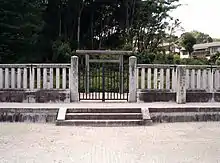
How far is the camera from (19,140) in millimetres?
6656

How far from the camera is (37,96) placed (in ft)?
34.0

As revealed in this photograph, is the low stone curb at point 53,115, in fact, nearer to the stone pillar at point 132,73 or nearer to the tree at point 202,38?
the stone pillar at point 132,73

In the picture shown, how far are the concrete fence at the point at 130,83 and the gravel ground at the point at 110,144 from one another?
6.31 ft

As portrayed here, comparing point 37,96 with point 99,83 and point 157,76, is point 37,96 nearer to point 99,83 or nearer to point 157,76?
point 99,83

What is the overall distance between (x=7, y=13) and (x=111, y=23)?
996cm

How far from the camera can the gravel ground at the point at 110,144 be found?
537 cm

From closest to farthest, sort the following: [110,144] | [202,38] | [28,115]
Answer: [110,144]
[28,115]
[202,38]

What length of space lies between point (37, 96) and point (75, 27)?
13891 millimetres

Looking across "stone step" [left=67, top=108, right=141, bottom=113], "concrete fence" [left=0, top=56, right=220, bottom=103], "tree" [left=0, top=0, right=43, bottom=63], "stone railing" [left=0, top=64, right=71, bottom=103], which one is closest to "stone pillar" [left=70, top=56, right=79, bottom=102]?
"concrete fence" [left=0, top=56, right=220, bottom=103]

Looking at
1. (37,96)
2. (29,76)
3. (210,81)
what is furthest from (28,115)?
(210,81)

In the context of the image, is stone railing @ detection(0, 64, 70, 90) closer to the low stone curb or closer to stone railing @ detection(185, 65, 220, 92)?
the low stone curb

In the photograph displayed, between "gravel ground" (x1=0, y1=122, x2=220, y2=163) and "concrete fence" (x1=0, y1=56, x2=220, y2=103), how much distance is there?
75.8 inches

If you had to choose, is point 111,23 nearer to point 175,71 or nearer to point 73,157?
point 175,71

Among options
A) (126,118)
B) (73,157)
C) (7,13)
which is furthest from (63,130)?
(7,13)
